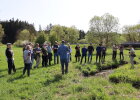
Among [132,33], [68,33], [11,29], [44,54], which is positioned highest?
[11,29]

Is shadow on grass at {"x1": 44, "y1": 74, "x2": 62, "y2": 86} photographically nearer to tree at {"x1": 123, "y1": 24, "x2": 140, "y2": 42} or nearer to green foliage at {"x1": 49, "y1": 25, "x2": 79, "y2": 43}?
green foliage at {"x1": 49, "y1": 25, "x2": 79, "y2": 43}

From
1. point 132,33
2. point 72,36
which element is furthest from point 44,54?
point 132,33

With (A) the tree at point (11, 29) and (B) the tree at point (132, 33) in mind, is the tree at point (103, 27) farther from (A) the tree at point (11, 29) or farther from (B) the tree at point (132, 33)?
(A) the tree at point (11, 29)

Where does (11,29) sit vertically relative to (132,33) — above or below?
above

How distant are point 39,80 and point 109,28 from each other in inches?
1490

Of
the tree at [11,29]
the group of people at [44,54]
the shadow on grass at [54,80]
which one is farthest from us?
the tree at [11,29]

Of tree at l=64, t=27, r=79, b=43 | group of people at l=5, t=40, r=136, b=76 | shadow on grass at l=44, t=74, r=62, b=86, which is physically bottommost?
shadow on grass at l=44, t=74, r=62, b=86

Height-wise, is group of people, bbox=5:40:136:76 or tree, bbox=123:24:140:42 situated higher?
tree, bbox=123:24:140:42

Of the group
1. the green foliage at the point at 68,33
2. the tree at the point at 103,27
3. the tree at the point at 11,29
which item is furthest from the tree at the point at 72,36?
the tree at the point at 103,27

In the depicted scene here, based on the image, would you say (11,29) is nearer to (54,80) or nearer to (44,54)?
(44,54)

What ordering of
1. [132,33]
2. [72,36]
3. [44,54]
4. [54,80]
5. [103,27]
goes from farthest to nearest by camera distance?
[72,36]
[132,33]
[103,27]
[44,54]
[54,80]

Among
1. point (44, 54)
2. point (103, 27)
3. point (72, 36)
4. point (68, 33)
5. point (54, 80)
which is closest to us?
point (54, 80)

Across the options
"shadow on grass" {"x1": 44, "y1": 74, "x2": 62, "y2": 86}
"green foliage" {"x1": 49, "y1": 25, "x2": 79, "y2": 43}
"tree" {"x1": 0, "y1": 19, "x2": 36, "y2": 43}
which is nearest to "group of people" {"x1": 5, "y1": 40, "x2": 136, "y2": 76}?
"shadow on grass" {"x1": 44, "y1": 74, "x2": 62, "y2": 86}

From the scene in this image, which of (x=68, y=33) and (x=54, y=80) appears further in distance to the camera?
(x=68, y=33)
